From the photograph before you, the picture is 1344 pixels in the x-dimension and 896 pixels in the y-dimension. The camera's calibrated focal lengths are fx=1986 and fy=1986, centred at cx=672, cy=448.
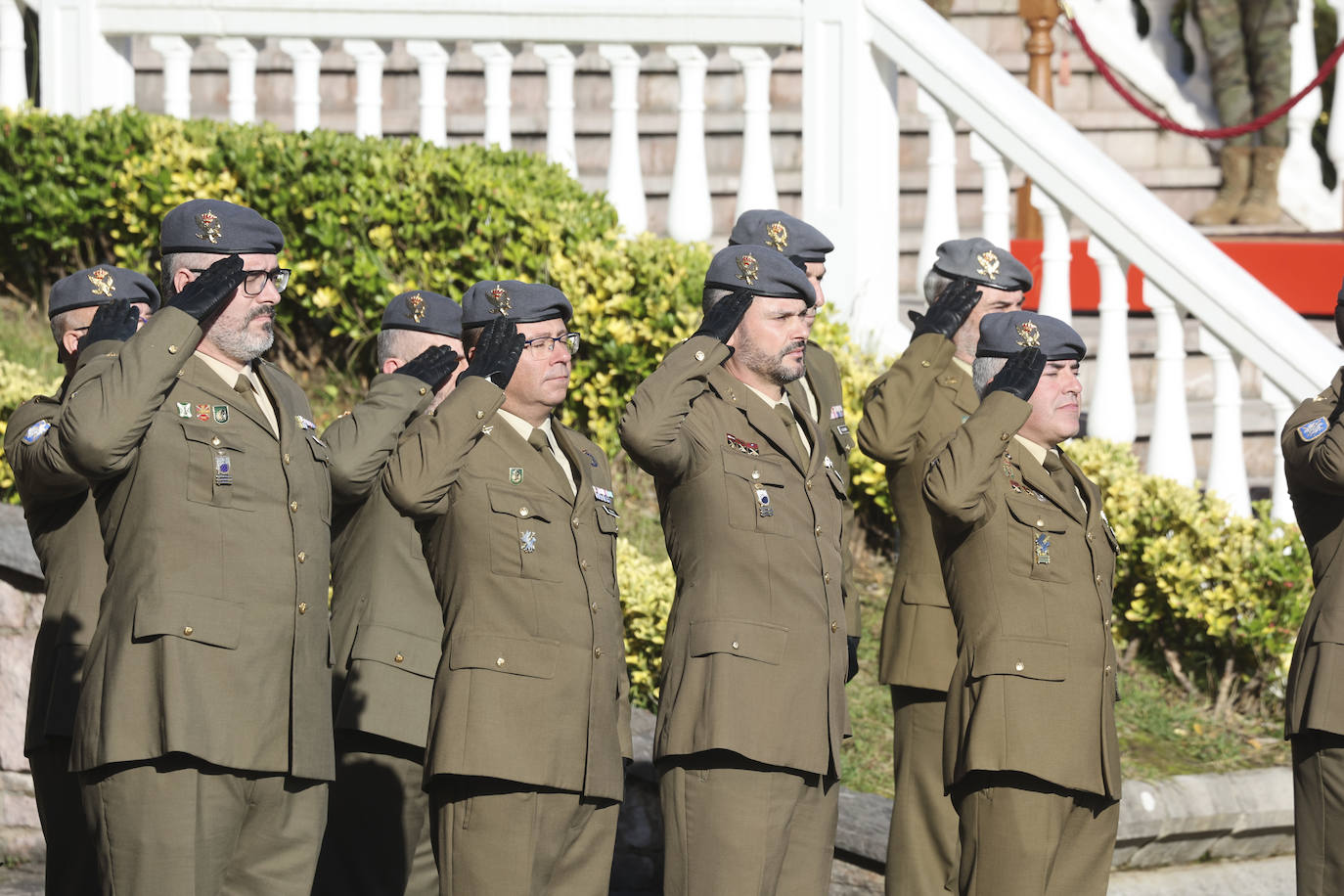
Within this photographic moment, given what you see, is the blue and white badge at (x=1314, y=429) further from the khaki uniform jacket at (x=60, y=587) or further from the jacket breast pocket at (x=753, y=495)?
the khaki uniform jacket at (x=60, y=587)

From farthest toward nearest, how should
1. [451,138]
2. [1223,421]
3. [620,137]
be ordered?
[451,138]
[620,137]
[1223,421]

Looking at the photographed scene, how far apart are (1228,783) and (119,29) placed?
6204 mm

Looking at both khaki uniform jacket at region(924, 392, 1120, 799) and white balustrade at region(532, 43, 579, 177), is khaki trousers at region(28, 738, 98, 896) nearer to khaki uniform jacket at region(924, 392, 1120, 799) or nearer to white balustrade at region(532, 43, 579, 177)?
khaki uniform jacket at region(924, 392, 1120, 799)

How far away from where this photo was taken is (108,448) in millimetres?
4617

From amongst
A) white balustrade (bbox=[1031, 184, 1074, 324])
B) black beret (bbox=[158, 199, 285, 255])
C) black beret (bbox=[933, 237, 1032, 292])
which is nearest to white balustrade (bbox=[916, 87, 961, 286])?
white balustrade (bbox=[1031, 184, 1074, 324])

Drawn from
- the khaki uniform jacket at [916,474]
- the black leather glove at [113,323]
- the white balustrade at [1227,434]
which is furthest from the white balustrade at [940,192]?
the black leather glove at [113,323]

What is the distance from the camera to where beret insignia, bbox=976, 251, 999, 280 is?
6516 millimetres

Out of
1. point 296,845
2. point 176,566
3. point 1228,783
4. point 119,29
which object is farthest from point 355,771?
point 119,29

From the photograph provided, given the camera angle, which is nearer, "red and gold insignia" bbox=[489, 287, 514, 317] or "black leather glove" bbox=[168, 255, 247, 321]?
"black leather glove" bbox=[168, 255, 247, 321]

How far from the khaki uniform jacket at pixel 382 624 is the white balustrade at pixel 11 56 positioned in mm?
4720

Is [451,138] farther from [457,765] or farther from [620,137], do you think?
[457,765]

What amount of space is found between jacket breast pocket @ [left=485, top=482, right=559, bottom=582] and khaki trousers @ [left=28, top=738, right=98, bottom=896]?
5.09 ft

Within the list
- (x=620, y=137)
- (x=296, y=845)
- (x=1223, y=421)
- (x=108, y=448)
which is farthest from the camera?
(x=620, y=137)

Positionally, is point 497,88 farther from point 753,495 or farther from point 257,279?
point 257,279
